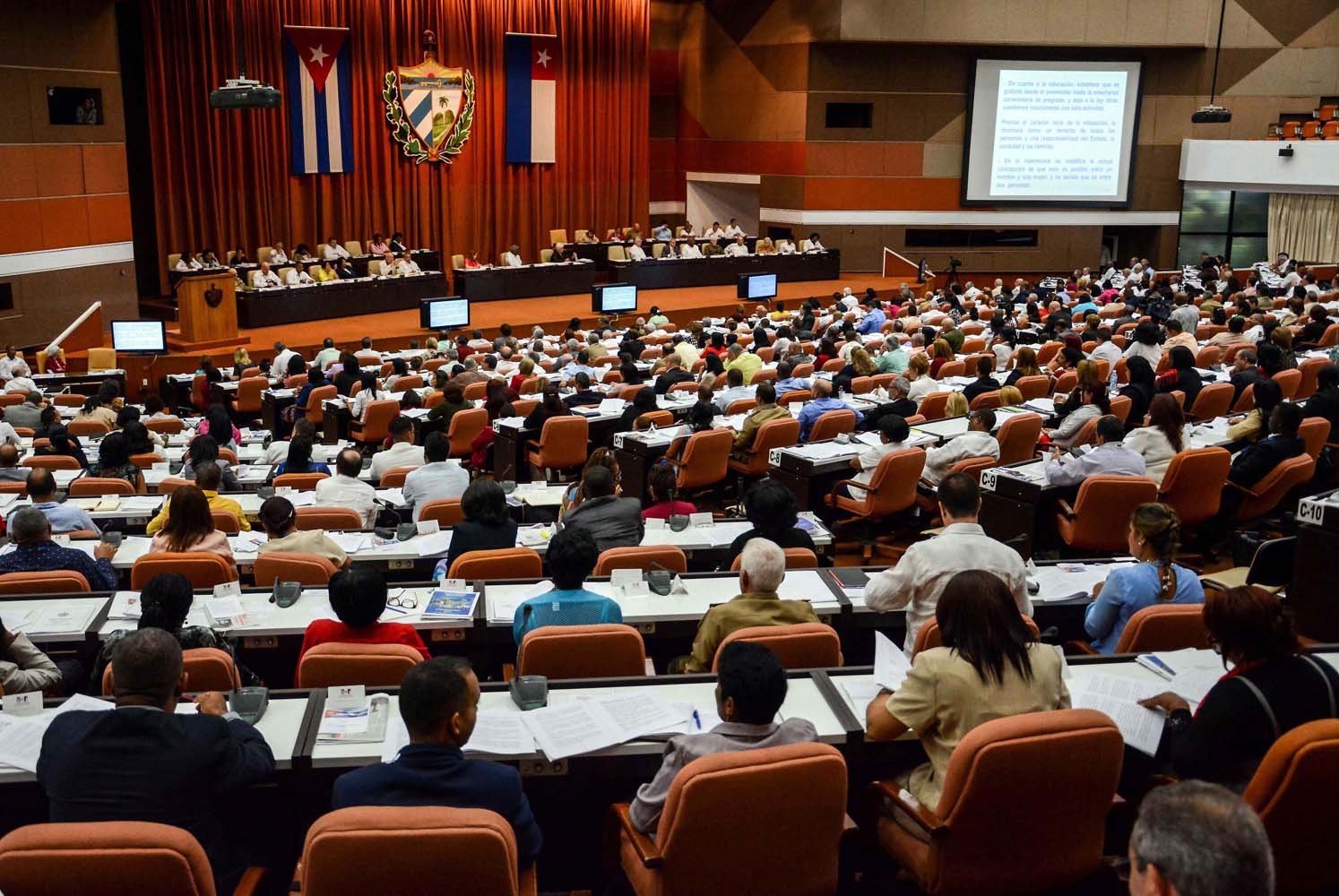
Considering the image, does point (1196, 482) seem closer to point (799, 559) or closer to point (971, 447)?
point (971, 447)

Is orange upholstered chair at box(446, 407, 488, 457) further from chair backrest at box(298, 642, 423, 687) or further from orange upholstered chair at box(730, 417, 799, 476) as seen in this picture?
chair backrest at box(298, 642, 423, 687)

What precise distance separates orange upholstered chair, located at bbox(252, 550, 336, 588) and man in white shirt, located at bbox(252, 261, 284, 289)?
41.3 feet

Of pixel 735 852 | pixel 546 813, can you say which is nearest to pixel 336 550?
pixel 546 813

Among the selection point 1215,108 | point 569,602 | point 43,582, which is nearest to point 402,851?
point 569,602

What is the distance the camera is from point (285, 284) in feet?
55.4

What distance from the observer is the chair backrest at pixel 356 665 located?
370 centimetres

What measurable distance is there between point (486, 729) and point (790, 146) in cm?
2102

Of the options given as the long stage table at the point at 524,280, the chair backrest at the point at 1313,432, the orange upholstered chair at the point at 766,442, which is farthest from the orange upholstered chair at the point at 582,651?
the long stage table at the point at 524,280

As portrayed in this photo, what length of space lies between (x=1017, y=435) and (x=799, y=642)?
4.71 metres

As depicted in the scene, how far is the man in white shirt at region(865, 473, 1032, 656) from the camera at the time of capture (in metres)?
4.19

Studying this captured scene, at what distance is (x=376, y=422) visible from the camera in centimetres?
1020

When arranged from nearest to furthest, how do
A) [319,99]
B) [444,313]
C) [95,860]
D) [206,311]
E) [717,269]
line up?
[95,860], [206,311], [444,313], [319,99], [717,269]

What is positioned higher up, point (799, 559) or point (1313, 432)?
point (1313, 432)

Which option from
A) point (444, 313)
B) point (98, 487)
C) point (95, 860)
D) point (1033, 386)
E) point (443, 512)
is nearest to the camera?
point (95, 860)
